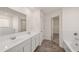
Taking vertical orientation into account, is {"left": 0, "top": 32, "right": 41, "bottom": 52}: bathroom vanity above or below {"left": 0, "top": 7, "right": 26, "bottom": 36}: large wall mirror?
below

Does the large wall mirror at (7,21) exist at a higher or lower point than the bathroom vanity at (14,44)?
higher

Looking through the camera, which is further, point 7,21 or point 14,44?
point 7,21

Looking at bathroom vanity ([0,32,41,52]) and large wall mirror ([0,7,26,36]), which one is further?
large wall mirror ([0,7,26,36])

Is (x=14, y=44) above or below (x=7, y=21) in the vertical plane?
below

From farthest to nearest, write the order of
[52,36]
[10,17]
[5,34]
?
[52,36]
[10,17]
[5,34]

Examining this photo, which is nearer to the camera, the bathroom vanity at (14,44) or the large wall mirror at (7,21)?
the bathroom vanity at (14,44)
